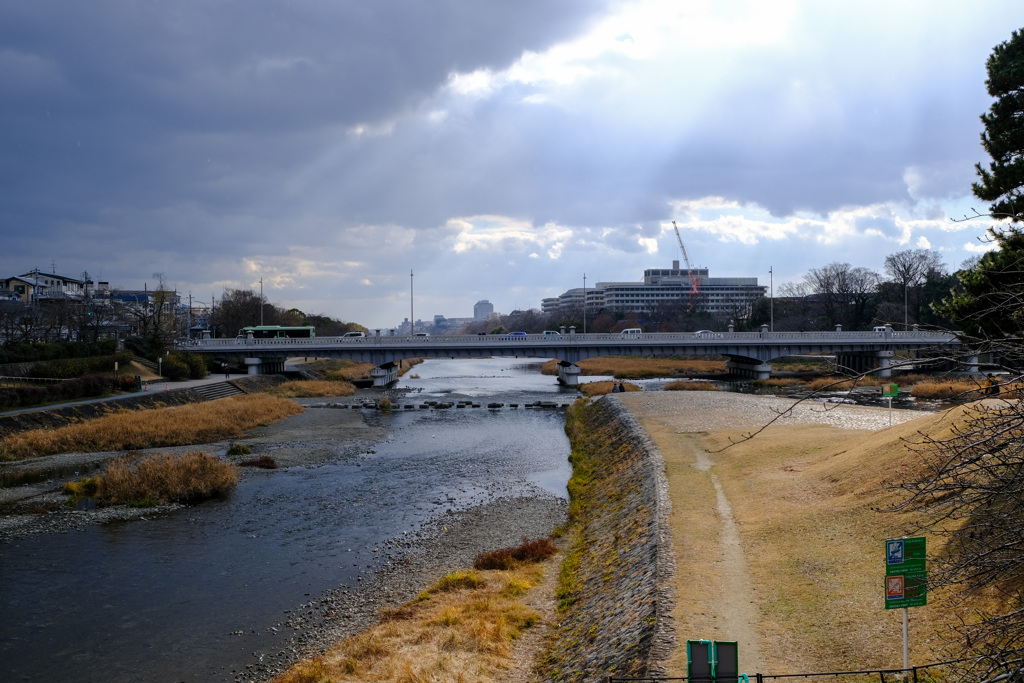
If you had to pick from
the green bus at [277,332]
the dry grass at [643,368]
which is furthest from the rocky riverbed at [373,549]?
the dry grass at [643,368]

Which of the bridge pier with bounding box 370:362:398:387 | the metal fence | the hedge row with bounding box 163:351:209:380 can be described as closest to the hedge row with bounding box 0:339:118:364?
the hedge row with bounding box 163:351:209:380

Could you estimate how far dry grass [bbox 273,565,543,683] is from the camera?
11.9 m

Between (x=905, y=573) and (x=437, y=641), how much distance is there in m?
8.60

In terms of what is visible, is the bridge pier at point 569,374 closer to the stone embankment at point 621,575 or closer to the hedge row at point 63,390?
the hedge row at point 63,390

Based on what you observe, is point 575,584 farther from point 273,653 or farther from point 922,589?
point 922,589

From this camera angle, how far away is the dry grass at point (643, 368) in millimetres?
84750

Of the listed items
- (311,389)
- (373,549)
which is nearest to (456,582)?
(373,549)

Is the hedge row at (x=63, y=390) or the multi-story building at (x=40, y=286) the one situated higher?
the multi-story building at (x=40, y=286)

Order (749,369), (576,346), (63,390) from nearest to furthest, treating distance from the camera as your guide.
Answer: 1. (63,390)
2. (576,346)
3. (749,369)

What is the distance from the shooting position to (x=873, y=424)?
28797 millimetres

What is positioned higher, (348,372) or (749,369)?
(749,369)

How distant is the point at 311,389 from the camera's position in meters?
69.3

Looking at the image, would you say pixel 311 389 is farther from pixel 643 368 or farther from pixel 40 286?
pixel 40 286

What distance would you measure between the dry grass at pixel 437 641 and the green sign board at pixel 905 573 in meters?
6.95
